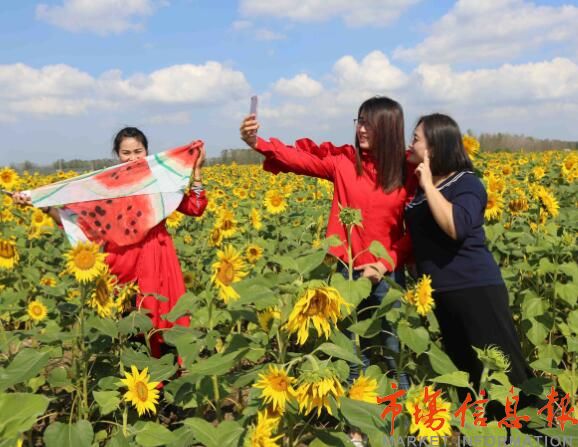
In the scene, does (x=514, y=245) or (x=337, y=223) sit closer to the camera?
(x=337, y=223)

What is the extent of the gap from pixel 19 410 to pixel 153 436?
0.73 metres

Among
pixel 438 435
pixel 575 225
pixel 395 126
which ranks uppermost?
pixel 395 126

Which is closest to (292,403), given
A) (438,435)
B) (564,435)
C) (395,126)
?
(438,435)

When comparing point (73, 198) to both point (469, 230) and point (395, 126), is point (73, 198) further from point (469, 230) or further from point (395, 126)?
point (469, 230)

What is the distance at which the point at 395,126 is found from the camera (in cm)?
254

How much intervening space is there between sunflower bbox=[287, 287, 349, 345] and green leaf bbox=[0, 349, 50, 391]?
0.98 m

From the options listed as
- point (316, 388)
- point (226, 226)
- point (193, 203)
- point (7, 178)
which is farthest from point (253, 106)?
point (7, 178)

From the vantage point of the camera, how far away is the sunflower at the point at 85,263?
2111mm

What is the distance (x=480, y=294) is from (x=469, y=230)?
12.5 inches

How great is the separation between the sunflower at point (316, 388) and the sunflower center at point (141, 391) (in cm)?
96

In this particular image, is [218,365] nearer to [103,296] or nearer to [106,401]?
[106,401]

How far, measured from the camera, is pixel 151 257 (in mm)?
2848

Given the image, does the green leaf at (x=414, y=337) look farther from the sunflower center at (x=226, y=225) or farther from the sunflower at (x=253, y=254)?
the sunflower center at (x=226, y=225)

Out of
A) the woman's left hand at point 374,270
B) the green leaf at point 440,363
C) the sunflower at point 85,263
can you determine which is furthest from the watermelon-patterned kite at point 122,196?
the green leaf at point 440,363
